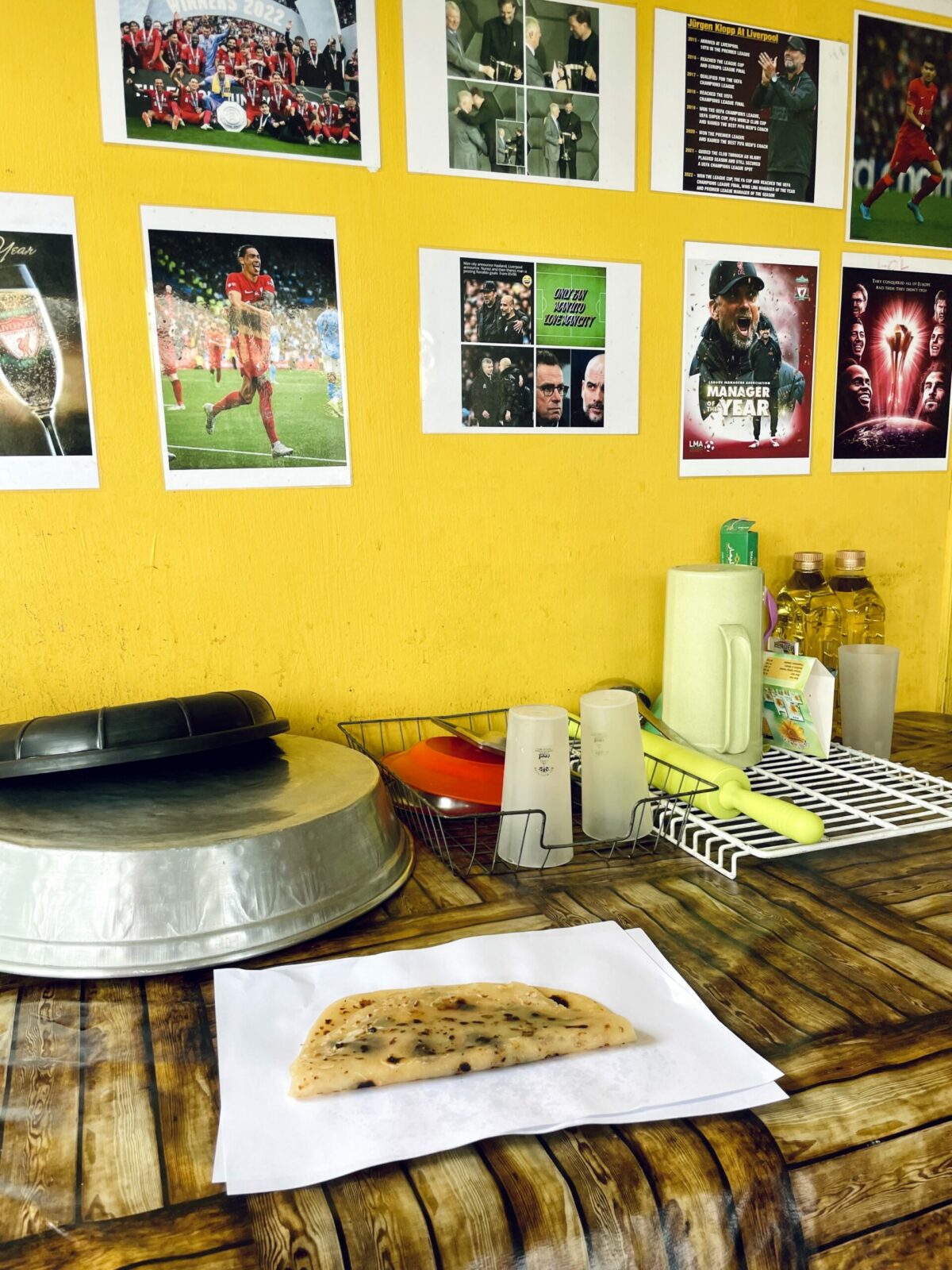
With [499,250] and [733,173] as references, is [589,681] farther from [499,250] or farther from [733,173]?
[733,173]

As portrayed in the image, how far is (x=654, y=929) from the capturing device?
0.80 meters

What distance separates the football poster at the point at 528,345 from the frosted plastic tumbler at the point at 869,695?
445mm

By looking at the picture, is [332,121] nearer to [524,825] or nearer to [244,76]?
[244,76]

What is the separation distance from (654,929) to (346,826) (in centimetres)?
29

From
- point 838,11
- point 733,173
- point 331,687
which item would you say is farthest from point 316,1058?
point 838,11

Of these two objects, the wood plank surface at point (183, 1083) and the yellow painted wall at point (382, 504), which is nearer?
the wood plank surface at point (183, 1083)

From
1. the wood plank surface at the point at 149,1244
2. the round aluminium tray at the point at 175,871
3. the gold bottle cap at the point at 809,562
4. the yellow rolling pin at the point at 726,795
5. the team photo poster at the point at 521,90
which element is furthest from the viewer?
the gold bottle cap at the point at 809,562

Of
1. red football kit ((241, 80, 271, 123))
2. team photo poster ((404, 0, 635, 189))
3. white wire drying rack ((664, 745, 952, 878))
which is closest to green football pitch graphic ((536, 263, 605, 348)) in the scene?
team photo poster ((404, 0, 635, 189))

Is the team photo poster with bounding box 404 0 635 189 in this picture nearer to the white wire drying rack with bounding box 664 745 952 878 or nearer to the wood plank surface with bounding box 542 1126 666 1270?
the white wire drying rack with bounding box 664 745 952 878

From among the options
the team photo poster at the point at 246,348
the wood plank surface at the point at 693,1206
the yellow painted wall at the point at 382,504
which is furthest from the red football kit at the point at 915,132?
the wood plank surface at the point at 693,1206

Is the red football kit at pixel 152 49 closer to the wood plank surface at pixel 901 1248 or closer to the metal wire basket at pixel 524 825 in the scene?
the metal wire basket at pixel 524 825

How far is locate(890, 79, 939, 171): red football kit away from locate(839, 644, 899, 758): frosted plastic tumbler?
0.75 m

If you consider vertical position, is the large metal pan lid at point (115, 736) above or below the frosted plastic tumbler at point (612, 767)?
above

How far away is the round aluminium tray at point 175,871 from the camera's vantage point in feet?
2.36
